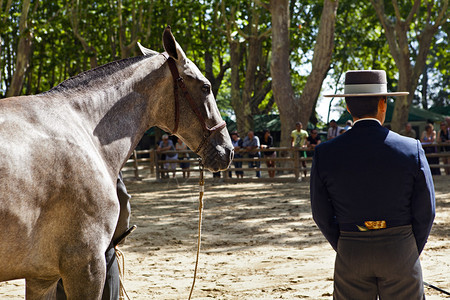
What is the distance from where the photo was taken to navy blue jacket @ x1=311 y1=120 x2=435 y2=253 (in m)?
2.64

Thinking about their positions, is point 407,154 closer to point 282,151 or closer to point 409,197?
point 409,197

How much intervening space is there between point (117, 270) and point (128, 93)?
125 centimetres

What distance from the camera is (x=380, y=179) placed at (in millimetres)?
2652

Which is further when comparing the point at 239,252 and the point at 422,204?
the point at 239,252

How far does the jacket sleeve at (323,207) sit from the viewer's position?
281cm

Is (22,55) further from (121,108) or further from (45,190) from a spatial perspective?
(45,190)

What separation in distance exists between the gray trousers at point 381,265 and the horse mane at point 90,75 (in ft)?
5.24

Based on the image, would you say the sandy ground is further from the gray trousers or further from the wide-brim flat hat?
the wide-brim flat hat

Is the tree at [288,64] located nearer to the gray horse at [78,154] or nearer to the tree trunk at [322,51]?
the tree trunk at [322,51]

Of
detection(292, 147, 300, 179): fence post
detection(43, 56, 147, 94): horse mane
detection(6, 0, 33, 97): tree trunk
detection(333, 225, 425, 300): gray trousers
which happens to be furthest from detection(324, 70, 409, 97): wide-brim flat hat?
detection(292, 147, 300, 179): fence post

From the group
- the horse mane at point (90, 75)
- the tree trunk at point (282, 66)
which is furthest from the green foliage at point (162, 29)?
the horse mane at point (90, 75)

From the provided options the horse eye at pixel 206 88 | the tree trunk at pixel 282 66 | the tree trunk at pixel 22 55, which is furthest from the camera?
the tree trunk at pixel 282 66

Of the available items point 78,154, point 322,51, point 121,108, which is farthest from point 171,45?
point 322,51

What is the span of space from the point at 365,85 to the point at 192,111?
108 centimetres
